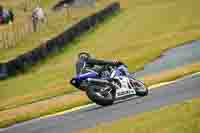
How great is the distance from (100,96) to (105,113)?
2.08ft

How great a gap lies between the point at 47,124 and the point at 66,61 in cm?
1674

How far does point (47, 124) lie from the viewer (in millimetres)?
17234

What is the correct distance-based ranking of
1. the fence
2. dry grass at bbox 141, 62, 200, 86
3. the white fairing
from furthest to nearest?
the fence < dry grass at bbox 141, 62, 200, 86 < the white fairing

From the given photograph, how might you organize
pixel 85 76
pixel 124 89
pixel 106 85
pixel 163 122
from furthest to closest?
pixel 124 89 < pixel 106 85 < pixel 85 76 < pixel 163 122

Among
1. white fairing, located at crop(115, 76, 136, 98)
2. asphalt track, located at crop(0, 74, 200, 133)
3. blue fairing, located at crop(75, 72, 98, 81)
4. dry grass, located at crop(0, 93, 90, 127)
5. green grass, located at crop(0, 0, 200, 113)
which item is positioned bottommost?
green grass, located at crop(0, 0, 200, 113)

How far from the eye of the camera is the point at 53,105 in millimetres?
20469

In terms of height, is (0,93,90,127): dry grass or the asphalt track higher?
the asphalt track

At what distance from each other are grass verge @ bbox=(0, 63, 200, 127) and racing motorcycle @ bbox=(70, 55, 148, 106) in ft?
5.84

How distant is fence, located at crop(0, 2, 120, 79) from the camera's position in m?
29.5

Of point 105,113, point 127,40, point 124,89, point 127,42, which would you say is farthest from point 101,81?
point 127,40

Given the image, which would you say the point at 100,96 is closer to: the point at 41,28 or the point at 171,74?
the point at 171,74

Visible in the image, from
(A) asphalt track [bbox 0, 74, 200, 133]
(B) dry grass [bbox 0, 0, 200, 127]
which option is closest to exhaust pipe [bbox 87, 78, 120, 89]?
(A) asphalt track [bbox 0, 74, 200, 133]

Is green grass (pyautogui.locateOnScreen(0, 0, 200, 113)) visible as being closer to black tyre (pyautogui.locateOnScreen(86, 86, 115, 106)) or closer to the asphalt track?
the asphalt track

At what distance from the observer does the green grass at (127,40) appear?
28000 millimetres
